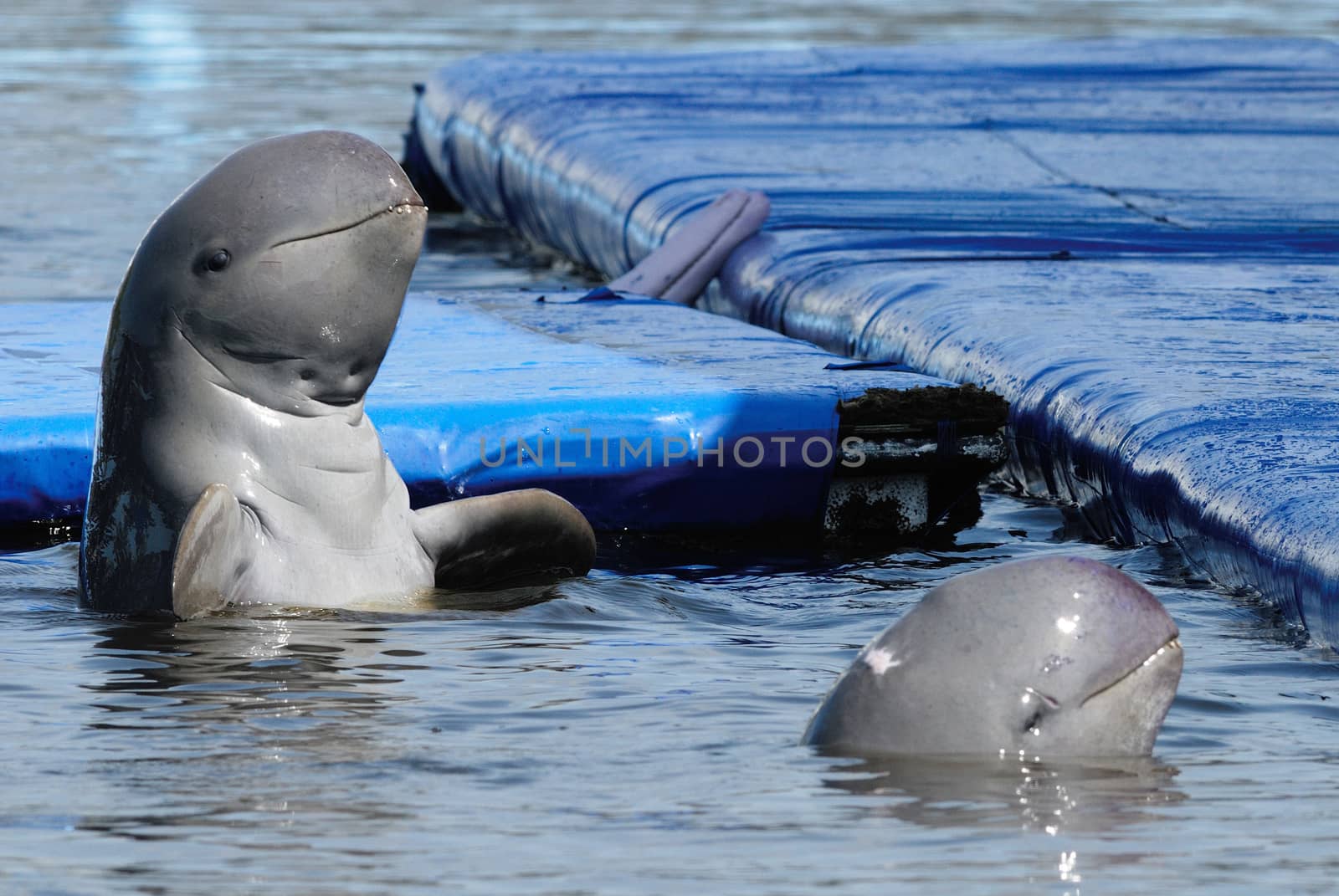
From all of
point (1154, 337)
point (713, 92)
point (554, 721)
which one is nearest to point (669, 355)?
point (1154, 337)

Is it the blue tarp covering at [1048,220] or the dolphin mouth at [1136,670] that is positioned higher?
the dolphin mouth at [1136,670]

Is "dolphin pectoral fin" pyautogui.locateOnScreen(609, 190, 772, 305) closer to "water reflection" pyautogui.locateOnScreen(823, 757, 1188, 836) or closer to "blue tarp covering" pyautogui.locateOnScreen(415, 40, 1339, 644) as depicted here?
"blue tarp covering" pyautogui.locateOnScreen(415, 40, 1339, 644)

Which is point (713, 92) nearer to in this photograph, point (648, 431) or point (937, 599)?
point (648, 431)

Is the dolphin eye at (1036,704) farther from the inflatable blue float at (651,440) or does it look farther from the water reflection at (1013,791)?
the inflatable blue float at (651,440)

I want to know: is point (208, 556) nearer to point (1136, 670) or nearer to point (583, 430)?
point (583, 430)

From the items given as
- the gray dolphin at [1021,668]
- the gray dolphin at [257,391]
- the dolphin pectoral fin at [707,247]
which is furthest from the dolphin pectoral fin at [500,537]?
the dolphin pectoral fin at [707,247]

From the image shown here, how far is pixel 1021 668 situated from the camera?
3352mm

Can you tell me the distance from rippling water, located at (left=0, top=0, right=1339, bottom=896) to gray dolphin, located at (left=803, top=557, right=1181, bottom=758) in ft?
0.19

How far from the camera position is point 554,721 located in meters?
3.74

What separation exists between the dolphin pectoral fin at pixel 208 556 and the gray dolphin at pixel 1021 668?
146 centimetres

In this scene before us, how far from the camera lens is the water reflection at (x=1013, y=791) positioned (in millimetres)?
3174

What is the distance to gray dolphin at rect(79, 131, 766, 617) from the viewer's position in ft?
14.4

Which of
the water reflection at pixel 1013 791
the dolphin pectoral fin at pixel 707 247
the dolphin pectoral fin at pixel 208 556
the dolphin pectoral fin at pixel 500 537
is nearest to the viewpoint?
the water reflection at pixel 1013 791

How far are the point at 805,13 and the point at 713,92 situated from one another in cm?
1329
